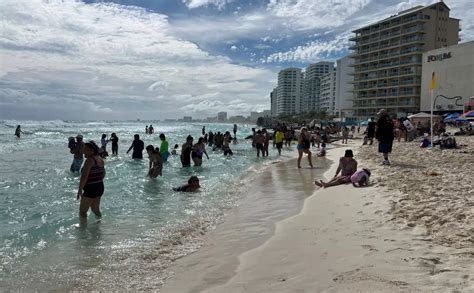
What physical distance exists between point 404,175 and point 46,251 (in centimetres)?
755

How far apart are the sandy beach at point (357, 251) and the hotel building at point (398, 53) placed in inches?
2864

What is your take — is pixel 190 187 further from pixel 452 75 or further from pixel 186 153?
pixel 452 75

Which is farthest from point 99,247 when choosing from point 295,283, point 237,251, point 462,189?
point 462,189

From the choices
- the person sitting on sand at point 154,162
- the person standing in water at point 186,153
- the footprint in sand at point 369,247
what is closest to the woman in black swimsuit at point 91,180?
the footprint in sand at point 369,247

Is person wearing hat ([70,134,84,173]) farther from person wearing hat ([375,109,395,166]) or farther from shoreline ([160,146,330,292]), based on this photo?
person wearing hat ([375,109,395,166])

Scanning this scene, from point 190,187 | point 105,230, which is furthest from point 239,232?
point 190,187

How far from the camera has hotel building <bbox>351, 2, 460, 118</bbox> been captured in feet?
239

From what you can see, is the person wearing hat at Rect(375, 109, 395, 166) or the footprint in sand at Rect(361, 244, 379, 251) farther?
the person wearing hat at Rect(375, 109, 395, 166)

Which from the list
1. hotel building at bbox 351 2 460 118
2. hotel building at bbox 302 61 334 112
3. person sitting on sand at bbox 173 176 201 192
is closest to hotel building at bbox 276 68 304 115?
hotel building at bbox 302 61 334 112

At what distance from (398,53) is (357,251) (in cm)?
7995

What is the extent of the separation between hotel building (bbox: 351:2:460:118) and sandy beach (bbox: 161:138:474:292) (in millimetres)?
72747

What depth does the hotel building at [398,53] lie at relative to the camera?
72812mm

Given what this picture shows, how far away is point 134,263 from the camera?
486cm

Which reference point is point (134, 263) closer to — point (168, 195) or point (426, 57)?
point (168, 195)
